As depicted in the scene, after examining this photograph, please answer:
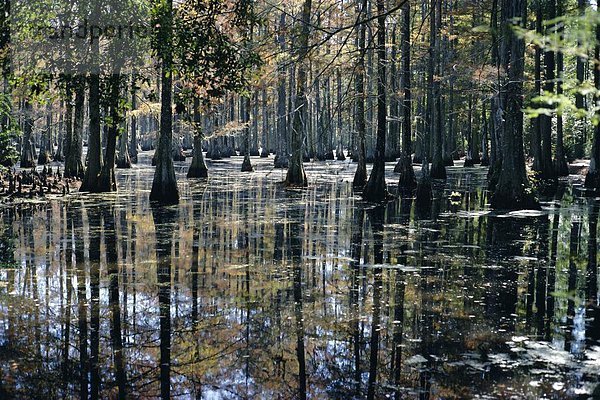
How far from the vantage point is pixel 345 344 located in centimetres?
629

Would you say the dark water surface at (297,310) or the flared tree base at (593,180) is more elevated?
the flared tree base at (593,180)

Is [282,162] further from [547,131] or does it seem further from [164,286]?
[164,286]

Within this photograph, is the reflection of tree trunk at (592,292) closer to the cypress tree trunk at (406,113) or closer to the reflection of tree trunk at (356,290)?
the reflection of tree trunk at (356,290)

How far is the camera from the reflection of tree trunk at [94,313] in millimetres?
5262

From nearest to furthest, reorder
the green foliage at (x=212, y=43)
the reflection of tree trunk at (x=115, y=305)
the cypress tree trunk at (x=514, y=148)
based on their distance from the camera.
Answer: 1. the reflection of tree trunk at (x=115, y=305)
2. the green foliage at (x=212, y=43)
3. the cypress tree trunk at (x=514, y=148)

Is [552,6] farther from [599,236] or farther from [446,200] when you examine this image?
[599,236]

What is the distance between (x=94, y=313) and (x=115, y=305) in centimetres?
38

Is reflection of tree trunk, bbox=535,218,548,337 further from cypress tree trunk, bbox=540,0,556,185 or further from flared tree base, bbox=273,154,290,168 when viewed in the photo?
flared tree base, bbox=273,154,290,168

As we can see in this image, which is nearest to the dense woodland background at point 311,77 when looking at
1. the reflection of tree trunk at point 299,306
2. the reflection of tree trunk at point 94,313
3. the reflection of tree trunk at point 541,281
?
the reflection of tree trunk at point 299,306

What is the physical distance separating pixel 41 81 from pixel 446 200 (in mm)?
14252

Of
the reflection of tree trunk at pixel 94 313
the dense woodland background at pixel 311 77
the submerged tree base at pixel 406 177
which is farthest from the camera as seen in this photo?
the submerged tree base at pixel 406 177

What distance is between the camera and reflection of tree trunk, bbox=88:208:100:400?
17.3 ft

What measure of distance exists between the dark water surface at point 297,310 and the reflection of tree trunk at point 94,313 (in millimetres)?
24

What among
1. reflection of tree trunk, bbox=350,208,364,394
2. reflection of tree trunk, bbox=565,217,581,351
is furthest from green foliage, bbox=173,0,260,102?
reflection of tree trunk, bbox=565,217,581,351
